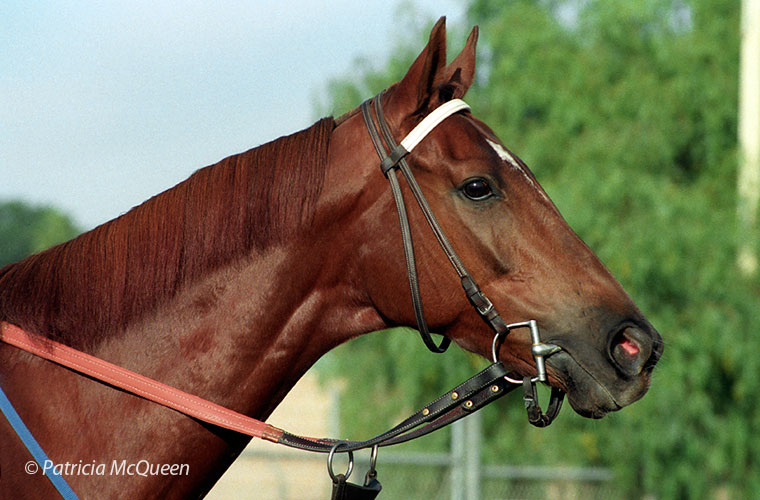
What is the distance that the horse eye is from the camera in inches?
95.0

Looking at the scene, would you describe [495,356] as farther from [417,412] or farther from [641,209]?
[641,209]

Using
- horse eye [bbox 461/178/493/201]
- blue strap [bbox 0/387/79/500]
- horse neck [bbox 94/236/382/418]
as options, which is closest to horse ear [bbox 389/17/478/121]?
horse eye [bbox 461/178/493/201]

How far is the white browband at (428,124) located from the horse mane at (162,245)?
26 centimetres

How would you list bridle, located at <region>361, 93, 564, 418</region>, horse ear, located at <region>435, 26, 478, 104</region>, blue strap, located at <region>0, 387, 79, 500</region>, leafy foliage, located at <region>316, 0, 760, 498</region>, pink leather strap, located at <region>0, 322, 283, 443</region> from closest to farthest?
1. blue strap, located at <region>0, 387, 79, 500</region>
2. pink leather strap, located at <region>0, 322, 283, 443</region>
3. bridle, located at <region>361, 93, 564, 418</region>
4. horse ear, located at <region>435, 26, 478, 104</region>
5. leafy foliage, located at <region>316, 0, 760, 498</region>

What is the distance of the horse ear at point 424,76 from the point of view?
8.04ft

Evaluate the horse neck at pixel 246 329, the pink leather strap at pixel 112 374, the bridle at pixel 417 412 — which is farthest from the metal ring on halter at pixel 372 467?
the pink leather strap at pixel 112 374

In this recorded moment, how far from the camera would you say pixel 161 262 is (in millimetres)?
2340

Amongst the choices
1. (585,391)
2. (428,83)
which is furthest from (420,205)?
(585,391)

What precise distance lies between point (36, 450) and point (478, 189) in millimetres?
1436

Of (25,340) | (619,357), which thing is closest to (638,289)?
(619,357)

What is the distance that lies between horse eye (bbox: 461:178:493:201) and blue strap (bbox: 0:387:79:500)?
139 cm

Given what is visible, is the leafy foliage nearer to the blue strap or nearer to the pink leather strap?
the pink leather strap

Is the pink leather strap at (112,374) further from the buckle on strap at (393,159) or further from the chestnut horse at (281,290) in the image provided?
the buckle on strap at (393,159)

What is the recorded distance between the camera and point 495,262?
2389mm
